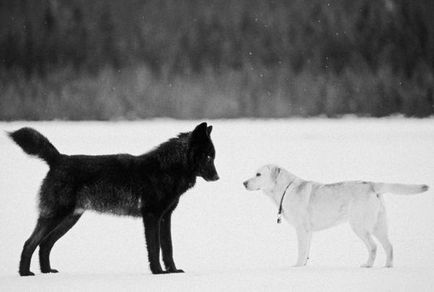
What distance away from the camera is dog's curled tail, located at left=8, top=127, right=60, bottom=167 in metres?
3.16

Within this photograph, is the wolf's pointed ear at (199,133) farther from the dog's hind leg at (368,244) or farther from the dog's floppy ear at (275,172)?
the dog's hind leg at (368,244)

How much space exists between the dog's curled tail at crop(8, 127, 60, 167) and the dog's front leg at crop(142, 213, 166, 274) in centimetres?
55

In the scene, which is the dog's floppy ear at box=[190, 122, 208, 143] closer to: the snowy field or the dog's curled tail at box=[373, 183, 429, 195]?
the snowy field

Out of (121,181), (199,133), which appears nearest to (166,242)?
(121,181)

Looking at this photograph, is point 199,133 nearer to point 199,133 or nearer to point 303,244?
point 199,133

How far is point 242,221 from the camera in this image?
3.69 meters

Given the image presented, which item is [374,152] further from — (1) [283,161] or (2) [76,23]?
(2) [76,23]

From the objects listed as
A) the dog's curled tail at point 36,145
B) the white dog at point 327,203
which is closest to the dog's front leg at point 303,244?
the white dog at point 327,203

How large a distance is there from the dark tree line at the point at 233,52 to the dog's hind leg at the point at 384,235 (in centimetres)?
95

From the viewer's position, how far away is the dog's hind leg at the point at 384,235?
318cm

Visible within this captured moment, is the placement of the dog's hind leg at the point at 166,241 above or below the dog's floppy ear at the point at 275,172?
below

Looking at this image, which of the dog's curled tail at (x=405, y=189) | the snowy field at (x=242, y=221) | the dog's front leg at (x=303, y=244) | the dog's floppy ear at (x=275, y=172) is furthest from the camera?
the dog's floppy ear at (x=275, y=172)

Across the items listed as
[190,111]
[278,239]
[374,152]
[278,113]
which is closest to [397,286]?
[278,239]

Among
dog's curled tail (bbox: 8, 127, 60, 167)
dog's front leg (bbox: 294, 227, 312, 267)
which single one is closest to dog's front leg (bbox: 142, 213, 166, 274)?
dog's curled tail (bbox: 8, 127, 60, 167)
